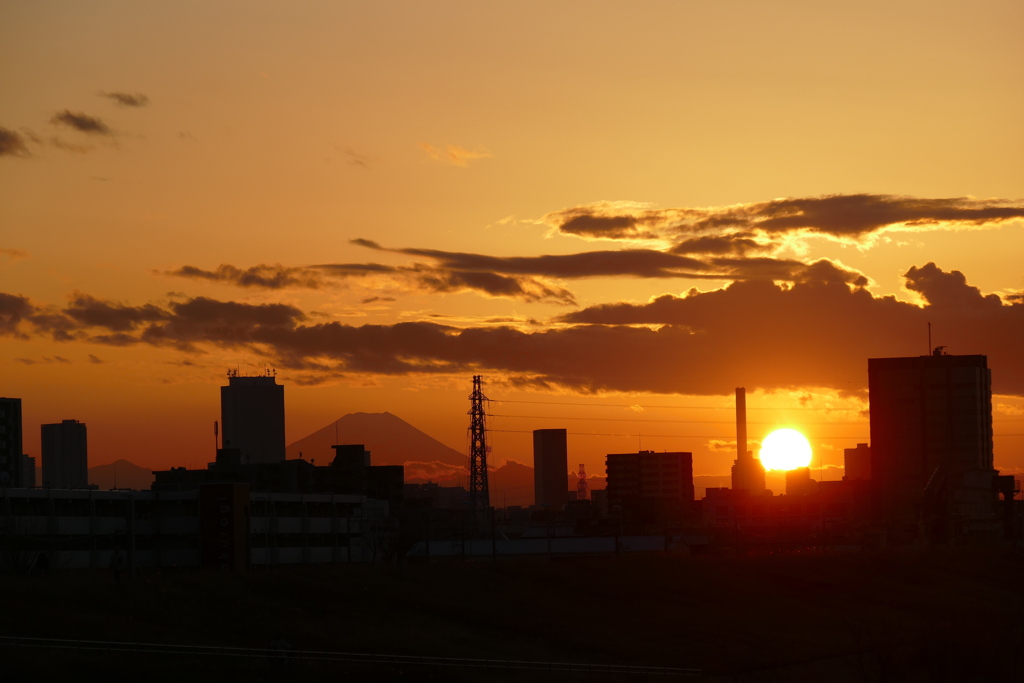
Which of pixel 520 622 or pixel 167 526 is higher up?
pixel 167 526

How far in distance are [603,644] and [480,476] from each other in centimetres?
9137

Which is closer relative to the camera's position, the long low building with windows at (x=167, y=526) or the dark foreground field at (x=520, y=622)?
the dark foreground field at (x=520, y=622)

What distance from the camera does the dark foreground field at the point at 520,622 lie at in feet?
169

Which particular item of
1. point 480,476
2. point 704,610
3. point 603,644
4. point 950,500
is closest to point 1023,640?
point 603,644

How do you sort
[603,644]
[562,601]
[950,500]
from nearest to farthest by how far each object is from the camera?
[603,644]
[562,601]
[950,500]

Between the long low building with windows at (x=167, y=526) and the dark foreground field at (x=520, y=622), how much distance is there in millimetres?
26192

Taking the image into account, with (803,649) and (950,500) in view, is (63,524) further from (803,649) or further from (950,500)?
(950,500)

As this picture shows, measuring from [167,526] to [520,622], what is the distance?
5469 centimetres

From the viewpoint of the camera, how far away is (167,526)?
117 m

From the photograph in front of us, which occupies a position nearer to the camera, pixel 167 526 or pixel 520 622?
pixel 520 622

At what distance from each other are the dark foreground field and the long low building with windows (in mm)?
26192

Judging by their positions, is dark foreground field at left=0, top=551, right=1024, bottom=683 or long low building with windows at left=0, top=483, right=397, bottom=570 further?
long low building with windows at left=0, top=483, right=397, bottom=570

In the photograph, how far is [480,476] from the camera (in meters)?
163

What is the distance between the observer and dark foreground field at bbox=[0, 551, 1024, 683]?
51375mm
